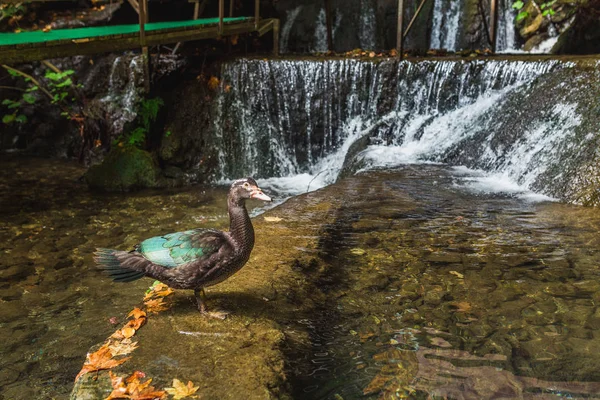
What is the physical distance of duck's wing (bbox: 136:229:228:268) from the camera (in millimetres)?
3158

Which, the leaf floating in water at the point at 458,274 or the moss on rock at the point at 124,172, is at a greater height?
the leaf floating in water at the point at 458,274

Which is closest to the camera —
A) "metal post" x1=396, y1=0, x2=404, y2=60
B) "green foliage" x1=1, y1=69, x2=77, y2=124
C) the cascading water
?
"metal post" x1=396, y1=0, x2=404, y2=60

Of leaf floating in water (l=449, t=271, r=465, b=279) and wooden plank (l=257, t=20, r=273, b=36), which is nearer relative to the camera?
leaf floating in water (l=449, t=271, r=465, b=279)

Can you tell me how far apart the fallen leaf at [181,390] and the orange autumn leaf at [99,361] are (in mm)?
373

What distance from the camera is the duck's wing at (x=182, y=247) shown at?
3.16 meters

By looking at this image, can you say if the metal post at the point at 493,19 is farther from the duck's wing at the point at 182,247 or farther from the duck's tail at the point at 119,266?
the duck's tail at the point at 119,266

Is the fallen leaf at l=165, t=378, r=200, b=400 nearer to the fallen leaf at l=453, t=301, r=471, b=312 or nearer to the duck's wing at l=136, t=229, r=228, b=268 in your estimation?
the duck's wing at l=136, t=229, r=228, b=268

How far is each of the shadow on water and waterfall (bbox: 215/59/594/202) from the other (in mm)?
2110

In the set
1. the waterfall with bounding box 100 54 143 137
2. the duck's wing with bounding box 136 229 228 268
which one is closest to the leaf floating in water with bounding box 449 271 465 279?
the duck's wing with bounding box 136 229 228 268

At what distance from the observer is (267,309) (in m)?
3.44

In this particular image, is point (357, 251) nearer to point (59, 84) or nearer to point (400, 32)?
point (400, 32)

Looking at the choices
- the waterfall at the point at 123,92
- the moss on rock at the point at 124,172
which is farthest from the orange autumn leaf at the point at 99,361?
the waterfall at the point at 123,92

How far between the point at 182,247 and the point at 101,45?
607cm

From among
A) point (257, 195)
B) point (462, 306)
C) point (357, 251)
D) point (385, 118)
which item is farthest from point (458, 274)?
point (385, 118)
